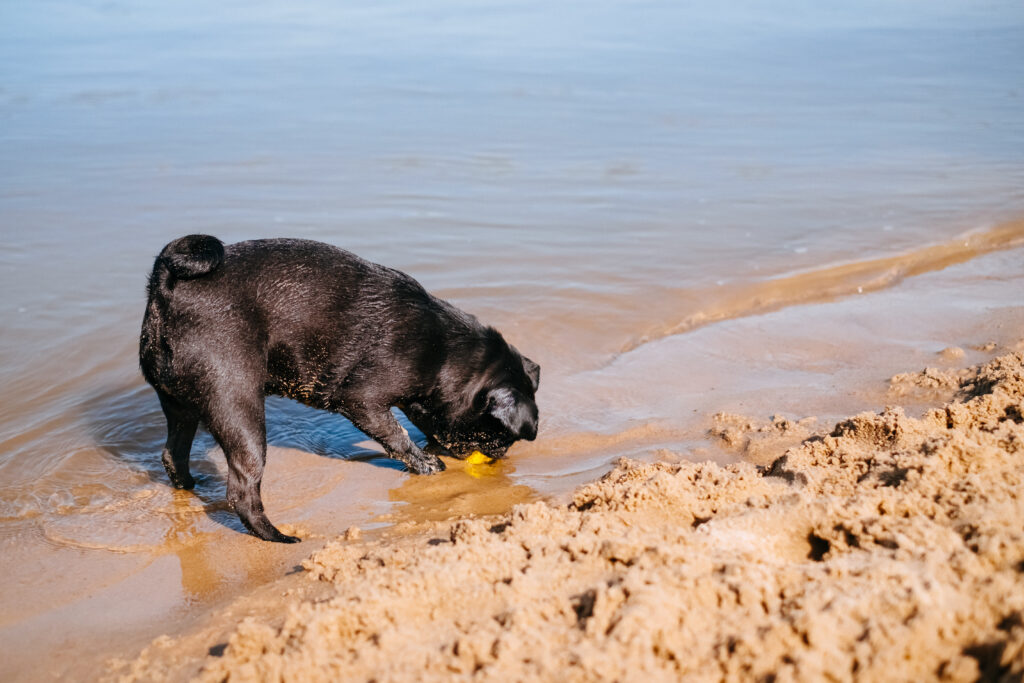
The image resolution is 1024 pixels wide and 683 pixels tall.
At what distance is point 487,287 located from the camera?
8406mm

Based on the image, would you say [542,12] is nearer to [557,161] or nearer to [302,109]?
[302,109]

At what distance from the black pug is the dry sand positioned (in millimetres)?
1017

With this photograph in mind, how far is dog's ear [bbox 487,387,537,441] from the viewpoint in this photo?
17.2ft

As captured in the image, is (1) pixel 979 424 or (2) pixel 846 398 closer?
(1) pixel 979 424

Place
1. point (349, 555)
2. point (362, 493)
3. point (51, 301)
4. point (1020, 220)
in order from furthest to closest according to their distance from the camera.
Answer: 1. point (1020, 220)
2. point (51, 301)
3. point (362, 493)
4. point (349, 555)

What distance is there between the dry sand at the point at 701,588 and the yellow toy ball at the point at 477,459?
132 cm

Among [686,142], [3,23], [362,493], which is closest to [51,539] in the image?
[362,493]

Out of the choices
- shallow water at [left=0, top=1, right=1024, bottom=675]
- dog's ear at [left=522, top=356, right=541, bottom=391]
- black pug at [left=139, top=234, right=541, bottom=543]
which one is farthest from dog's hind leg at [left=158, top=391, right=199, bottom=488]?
dog's ear at [left=522, top=356, right=541, bottom=391]

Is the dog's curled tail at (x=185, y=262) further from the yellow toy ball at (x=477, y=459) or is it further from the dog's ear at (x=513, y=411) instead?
the yellow toy ball at (x=477, y=459)

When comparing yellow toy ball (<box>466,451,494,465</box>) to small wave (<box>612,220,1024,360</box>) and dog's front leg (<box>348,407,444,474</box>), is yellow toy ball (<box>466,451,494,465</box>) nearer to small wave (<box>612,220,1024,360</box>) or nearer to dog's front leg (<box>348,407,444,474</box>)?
dog's front leg (<box>348,407,444,474</box>)

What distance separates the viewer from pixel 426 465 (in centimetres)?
540

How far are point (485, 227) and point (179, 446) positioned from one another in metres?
5.33

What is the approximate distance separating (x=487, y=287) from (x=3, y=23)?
67.9 feet

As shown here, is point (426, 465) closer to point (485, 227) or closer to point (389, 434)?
point (389, 434)
